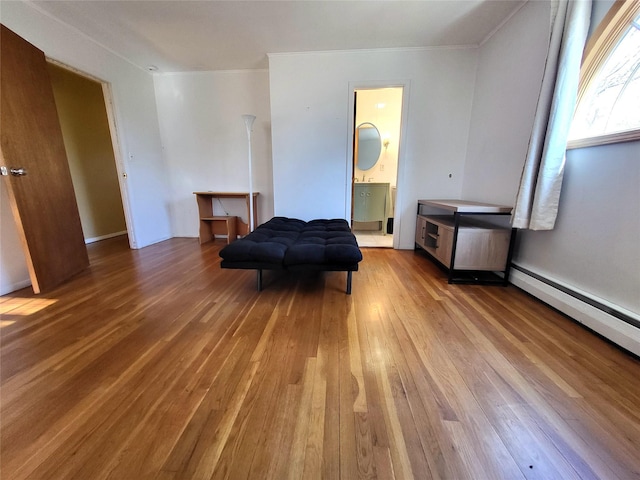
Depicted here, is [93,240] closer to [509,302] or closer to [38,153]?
[38,153]

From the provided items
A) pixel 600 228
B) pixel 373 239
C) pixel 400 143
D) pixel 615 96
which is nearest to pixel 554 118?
pixel 615 96

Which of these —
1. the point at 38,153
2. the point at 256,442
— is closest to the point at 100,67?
the point at 38,153

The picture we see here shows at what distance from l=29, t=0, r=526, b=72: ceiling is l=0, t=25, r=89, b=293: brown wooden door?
79cm

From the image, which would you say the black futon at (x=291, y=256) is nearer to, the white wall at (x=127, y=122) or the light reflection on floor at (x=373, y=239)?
the light reflection on floor at (x=373, y=239)

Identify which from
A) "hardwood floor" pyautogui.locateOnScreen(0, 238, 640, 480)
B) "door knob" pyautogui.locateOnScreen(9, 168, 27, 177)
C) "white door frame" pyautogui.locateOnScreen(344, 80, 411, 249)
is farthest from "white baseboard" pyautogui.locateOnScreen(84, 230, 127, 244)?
"white door frame" pyautogui.locateOnScreen(344, 80, 411, 249)

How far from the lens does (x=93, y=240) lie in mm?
3838

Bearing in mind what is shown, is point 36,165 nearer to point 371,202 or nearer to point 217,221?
point 217,221

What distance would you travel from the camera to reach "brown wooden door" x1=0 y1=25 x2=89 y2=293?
6.02 ft

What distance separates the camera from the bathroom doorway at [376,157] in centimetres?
435

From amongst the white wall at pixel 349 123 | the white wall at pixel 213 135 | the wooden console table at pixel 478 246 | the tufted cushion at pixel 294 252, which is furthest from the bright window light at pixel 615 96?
the white wall at pixel 213 135

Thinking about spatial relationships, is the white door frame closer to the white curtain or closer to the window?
the white curtain

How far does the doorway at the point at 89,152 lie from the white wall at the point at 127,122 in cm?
68

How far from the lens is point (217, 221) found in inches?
155

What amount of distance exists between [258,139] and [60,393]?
139 inches
